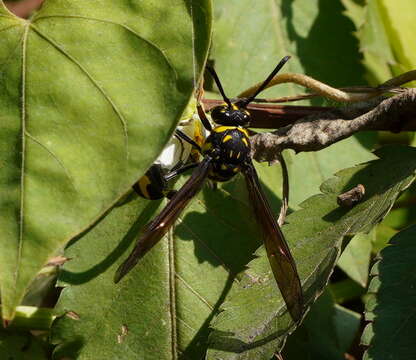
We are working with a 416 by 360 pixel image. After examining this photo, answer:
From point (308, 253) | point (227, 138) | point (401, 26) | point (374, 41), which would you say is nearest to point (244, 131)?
point (227, 138)

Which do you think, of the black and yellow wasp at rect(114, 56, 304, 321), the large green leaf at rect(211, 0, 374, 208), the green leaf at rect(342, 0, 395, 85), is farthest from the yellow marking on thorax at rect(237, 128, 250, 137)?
the green leaf at rect(342, 0, 395, 85)

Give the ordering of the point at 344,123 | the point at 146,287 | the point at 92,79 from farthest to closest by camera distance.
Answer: the point at 146,287 < the point at 344,123 < the point at 92,79

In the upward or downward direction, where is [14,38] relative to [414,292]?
upward

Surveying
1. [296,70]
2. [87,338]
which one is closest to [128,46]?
[87,338]

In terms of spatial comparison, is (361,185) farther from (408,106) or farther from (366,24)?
(366,24)

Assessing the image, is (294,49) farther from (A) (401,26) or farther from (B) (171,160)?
(B) (171,160)

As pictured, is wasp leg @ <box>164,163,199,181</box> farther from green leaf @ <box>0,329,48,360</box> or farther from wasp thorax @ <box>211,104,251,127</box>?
green leaf @ <box>0,329,48,360</box>

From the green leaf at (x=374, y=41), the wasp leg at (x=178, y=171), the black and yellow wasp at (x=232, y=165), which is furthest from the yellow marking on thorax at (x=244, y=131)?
the green leaf at (x=374, y=41)

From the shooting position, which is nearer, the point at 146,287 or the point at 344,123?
the point at 344,123
